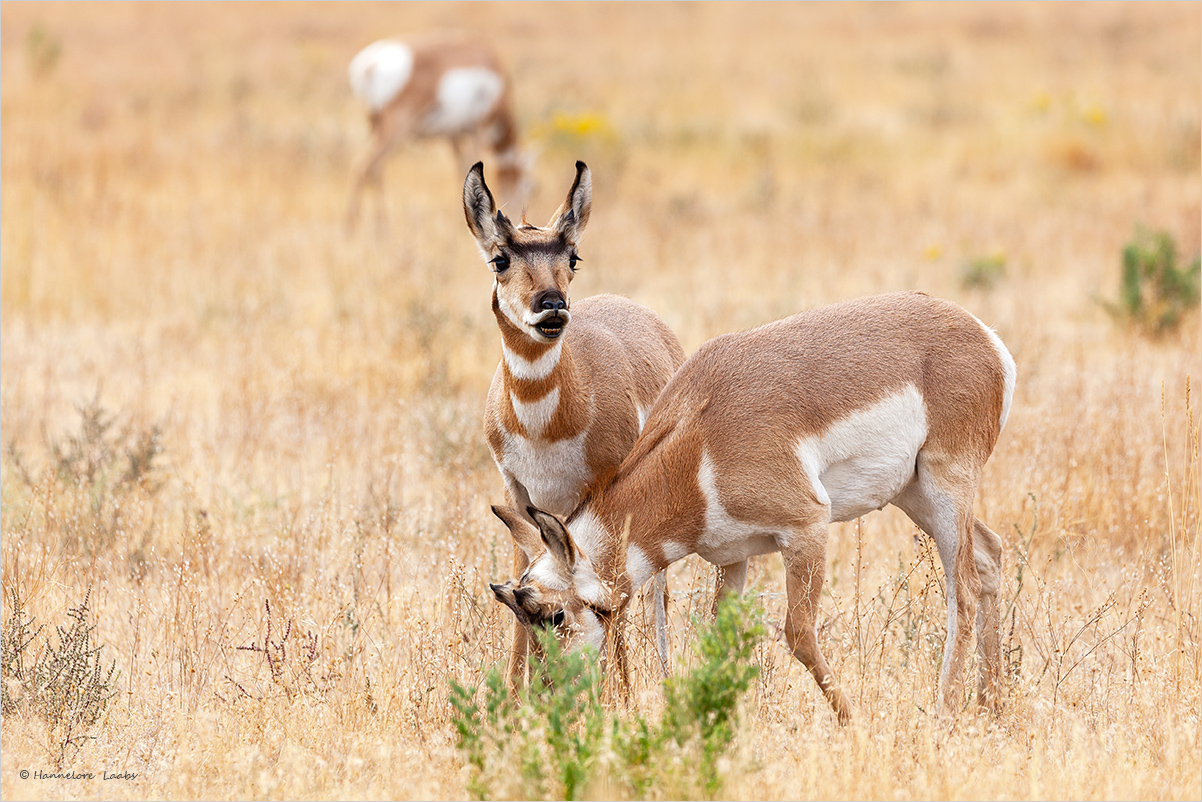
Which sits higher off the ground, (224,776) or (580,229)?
(580,229)

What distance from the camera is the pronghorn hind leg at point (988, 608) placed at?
5102mm

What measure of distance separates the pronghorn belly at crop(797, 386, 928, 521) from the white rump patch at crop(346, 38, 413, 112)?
12097 mm

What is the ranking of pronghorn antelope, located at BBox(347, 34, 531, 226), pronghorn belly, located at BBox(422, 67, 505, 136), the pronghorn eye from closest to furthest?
the pronghorn eye → pronghorn antelope, located at BBox(347, 34, 531, 226) → pronghorn belly, located at BBox(422, 67, 505, 136)

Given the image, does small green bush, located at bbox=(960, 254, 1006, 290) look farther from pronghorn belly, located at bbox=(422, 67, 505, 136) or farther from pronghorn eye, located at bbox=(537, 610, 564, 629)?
pronghorn eye, located at bbox=(537, 610, 564, 629)

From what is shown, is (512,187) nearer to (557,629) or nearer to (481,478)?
(481,478)

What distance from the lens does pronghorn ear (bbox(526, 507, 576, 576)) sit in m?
4.06

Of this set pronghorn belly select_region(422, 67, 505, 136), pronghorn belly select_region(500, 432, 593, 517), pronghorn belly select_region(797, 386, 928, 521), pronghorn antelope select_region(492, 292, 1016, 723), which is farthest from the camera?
pronghorn belly select_region(422, 67, 505, 136)

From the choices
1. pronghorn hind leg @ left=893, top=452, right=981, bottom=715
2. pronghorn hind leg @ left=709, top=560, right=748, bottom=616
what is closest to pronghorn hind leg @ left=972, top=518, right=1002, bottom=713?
pronghorn hind leg @ left=893, top=452, right=981, bottom=715

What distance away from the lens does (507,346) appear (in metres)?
4.74

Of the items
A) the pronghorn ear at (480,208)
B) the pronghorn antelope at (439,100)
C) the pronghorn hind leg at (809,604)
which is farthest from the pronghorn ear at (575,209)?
the pronghorn antelope at (439,100)

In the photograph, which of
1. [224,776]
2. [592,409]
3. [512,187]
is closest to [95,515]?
[224,776]

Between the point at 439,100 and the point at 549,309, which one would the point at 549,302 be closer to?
the point at 549,309

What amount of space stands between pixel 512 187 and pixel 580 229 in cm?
1188

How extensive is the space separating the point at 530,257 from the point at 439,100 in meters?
11.9
